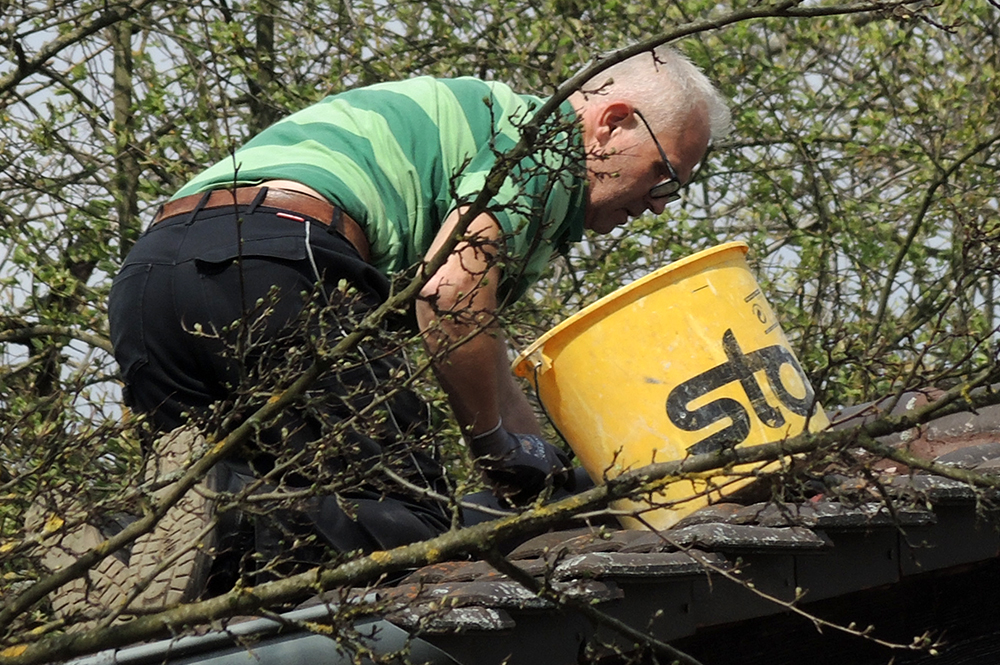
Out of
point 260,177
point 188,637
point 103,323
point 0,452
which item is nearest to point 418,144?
point 260,177

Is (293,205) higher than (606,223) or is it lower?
higher

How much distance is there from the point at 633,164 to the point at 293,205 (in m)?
0.92

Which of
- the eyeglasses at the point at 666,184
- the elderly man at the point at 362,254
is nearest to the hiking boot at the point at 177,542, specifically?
the elderly man at the point at 362,254

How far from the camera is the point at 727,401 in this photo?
2979 millimetres

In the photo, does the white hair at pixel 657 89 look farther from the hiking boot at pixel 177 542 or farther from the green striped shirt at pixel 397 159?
the hiking boot at pixel 177 542

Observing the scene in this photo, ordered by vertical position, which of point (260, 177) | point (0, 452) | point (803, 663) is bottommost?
point (803, 663)

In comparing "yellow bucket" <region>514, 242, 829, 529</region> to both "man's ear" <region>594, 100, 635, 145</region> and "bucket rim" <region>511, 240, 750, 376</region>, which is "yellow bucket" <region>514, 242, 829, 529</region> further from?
"man's ear" <region>594, 100, 635, 145</region>

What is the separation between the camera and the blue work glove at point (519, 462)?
3092mm

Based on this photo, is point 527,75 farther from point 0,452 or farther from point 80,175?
point 0,452

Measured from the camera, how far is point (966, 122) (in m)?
6.30

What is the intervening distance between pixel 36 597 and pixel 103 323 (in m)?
3.84

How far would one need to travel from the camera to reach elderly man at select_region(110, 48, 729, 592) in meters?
2.85

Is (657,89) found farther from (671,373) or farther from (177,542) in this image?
(177,542)

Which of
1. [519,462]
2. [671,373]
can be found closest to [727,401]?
[671,373]
